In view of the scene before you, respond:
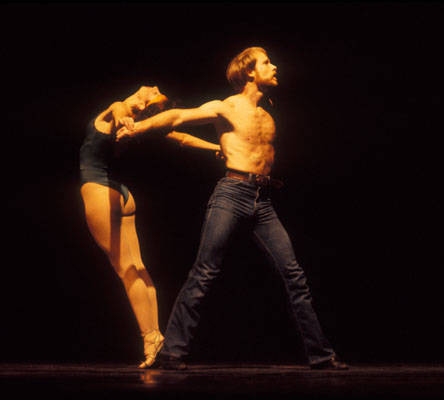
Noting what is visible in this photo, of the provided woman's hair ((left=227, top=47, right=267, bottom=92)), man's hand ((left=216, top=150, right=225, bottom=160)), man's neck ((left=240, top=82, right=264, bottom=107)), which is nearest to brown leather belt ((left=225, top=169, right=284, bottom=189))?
man's hand ((left=216, top=150, right=225, bottom=160))

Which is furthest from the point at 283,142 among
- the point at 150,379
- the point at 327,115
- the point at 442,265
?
the point at 150,379

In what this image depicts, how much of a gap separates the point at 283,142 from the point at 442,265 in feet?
4.25

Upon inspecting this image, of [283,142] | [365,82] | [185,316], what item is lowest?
[185,316]

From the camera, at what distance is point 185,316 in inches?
121

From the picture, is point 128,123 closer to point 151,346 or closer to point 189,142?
point 189,142

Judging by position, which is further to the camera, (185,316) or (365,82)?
(365,82)

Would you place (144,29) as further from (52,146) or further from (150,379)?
(150,379)

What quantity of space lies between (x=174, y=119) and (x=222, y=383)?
1.28 m

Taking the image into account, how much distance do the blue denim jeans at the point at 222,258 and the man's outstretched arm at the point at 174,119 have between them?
32cm

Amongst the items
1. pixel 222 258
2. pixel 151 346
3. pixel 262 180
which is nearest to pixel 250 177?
pixel 262 180

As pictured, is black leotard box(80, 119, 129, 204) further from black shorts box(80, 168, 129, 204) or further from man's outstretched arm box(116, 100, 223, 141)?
man's outstretched arm box(116, 100, 223, 141)

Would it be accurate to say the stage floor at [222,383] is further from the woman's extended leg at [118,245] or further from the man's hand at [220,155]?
the man's hand at [220,155]

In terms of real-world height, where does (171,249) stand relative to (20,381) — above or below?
above

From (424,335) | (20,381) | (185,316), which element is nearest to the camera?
(20,381)
